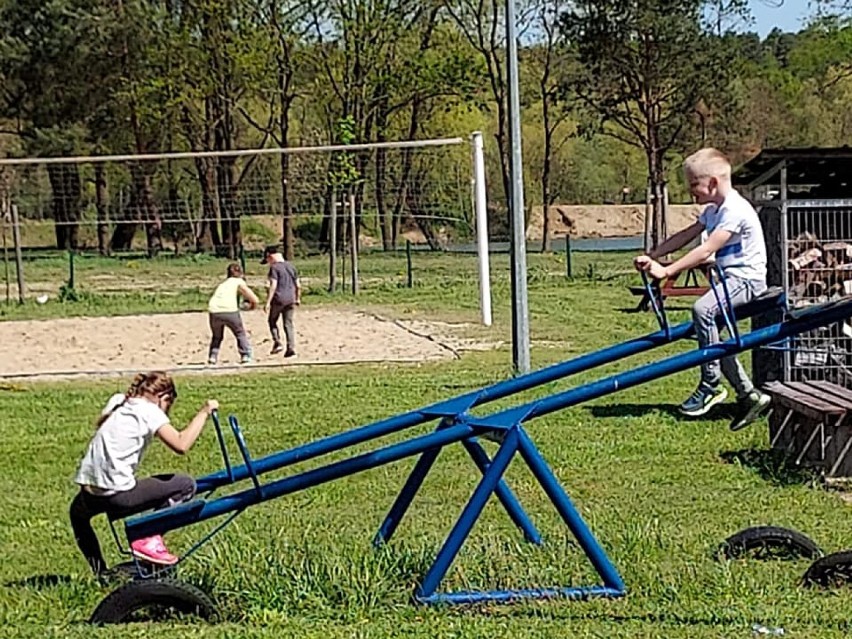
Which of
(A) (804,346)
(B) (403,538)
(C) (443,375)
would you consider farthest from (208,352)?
(B) (403,538)

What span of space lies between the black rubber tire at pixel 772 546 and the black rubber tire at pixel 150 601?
2431 mm

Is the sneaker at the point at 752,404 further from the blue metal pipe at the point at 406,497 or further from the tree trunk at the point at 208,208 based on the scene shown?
the tree trunk at the point at 208,208

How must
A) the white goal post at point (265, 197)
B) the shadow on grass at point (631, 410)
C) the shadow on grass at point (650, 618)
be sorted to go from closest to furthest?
the shadow on grass at point (650, 618) < the shadow on grass at point (631, 410) < the white goal post at point (265, 197)

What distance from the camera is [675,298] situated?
25.2m

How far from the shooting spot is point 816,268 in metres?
10.8

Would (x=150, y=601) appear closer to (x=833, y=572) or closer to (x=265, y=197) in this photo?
(x=833, y=572)

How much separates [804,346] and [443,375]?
4840 millimetres

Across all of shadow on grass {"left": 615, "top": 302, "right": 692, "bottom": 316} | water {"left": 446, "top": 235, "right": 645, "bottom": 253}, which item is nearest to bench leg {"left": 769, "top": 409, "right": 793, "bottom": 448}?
shadow on grass {"left": 615, "top": 302, "right": 692, "bottom": 316}

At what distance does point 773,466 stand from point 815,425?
18.9 inches

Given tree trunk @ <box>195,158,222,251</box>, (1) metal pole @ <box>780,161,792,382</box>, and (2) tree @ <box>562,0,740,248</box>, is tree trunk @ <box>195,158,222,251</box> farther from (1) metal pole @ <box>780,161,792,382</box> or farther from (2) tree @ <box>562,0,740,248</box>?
Answer: (1) metal pole @ <box>780,161,792,382</box>

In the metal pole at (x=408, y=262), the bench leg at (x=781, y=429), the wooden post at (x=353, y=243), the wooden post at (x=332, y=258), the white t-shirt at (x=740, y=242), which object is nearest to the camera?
the white t-shirt at (x=740, y=242)

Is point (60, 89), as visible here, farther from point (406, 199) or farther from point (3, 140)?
point (406, 199)

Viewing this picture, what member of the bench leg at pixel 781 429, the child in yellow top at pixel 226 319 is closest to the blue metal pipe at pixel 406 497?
the bench leg at pixel 781 429

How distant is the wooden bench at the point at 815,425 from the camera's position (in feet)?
27.5
